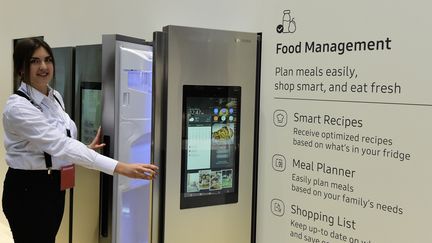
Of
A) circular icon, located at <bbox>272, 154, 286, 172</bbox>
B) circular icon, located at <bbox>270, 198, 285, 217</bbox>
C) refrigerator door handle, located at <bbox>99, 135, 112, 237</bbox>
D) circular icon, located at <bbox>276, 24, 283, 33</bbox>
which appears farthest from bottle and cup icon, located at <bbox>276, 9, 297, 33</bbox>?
refrigerator door handle, located at <bbox>99, 135, 112, 237</bbox>

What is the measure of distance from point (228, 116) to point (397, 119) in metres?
0.79

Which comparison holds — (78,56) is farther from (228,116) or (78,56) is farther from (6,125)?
(228,116)

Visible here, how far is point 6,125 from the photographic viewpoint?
7.75 ft

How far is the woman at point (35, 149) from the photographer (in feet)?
7.39

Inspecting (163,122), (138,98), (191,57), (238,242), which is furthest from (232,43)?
(238,242)

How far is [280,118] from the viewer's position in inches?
83.3

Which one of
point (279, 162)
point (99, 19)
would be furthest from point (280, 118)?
point (99, 19)

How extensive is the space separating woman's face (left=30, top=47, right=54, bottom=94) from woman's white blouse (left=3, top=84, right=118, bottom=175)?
4 centimetres

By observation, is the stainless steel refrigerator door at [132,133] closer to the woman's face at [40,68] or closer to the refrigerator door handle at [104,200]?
the refrigerator door handle at [104,200]

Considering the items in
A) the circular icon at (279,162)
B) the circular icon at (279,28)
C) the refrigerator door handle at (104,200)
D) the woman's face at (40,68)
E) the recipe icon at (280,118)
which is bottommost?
the refrigerator door handle at (104,200)

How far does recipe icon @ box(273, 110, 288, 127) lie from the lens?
2094 millimetres

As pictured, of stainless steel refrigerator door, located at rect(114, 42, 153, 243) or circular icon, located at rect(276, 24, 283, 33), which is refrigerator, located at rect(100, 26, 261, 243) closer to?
stainless steel refrigerator door, located at rect(114, 42, 153, 243)

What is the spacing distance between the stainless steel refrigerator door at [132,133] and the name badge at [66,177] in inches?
9.6

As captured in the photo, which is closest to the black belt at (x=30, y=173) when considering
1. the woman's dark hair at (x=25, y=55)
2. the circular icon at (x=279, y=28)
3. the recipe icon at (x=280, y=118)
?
the woman's dark hair at (x=25, y=55)
